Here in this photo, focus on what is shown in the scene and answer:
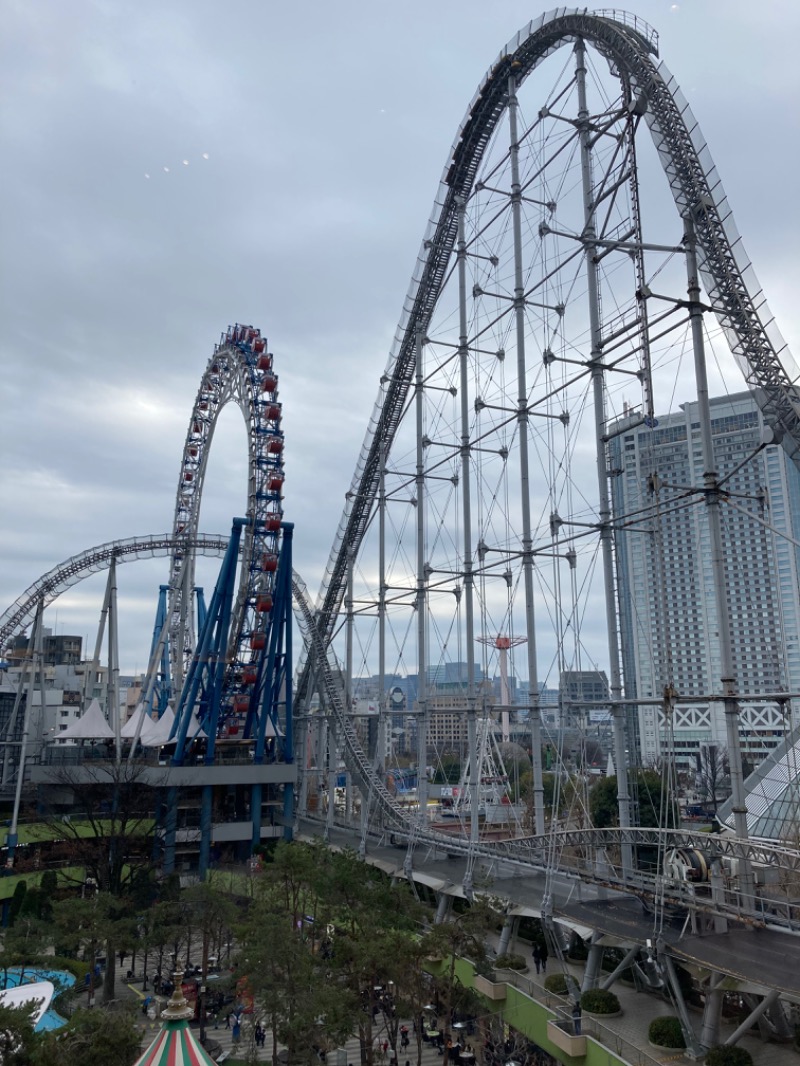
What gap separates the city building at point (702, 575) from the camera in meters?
23.3

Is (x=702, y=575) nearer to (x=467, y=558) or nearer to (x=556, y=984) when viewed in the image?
(x=467, y=558)

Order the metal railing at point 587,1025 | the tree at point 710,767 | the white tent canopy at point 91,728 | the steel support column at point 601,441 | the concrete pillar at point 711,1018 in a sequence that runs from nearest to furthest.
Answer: the metal railing at point 587,1025 < the concrete pillar at point 711,1018 < the steel support column at point 601,441 < the white tent canopy at point 91,728 < the tree at point 710,767

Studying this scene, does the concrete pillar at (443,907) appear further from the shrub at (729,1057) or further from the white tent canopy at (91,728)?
the white tent canopy at (91,728)

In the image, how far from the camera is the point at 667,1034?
14133mm

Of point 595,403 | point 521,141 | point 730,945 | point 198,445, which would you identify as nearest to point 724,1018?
point 730,945

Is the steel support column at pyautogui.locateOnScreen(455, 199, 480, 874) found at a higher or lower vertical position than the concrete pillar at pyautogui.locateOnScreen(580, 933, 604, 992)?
higher

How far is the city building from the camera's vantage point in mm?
23266

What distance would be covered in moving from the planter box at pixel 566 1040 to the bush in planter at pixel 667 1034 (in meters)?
1.36

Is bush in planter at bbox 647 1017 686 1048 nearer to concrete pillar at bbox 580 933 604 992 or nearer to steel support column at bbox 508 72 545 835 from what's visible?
concrete pillar at bbox 580 933 604 992

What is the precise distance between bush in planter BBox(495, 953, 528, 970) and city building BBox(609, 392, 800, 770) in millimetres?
5988

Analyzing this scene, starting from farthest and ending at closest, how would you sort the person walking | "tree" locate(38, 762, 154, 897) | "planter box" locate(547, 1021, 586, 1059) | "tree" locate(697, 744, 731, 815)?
"tree" locate(697, 744, 731, 815)
"tree" locate(38, 762, 154, 897)
the person walking
"planter box" locate(547, 1021, 586, 1059)

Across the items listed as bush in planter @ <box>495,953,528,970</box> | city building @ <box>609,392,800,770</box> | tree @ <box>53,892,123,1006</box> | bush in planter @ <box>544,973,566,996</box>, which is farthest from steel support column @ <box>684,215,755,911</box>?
tree @ <box>53,892,123,1006</box>

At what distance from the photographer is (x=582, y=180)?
74.1ft

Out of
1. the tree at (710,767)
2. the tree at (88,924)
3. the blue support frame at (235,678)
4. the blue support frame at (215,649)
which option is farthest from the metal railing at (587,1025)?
the tree at (710,767)
